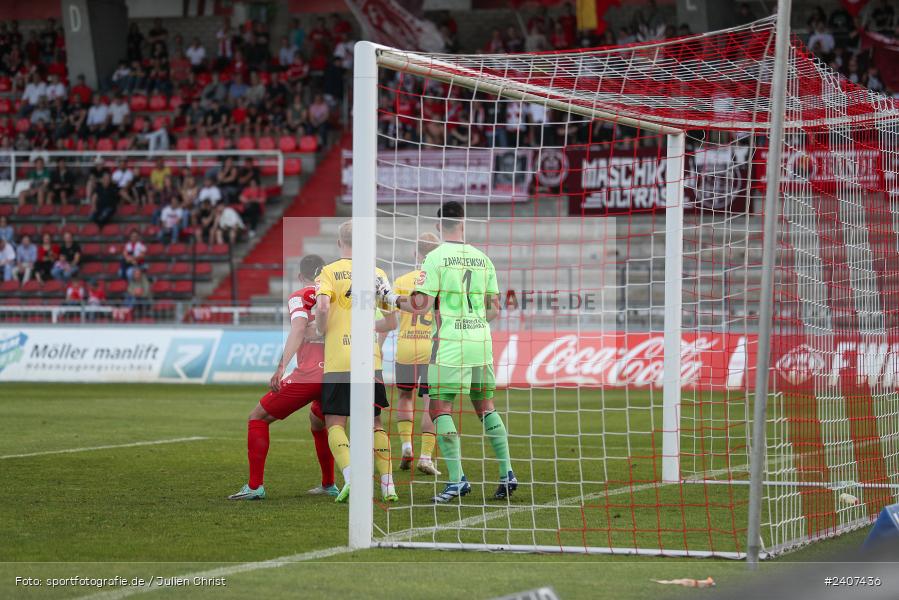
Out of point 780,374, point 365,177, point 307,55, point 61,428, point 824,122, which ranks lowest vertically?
point 61,428

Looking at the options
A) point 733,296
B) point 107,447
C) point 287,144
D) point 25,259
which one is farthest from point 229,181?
point 733,296

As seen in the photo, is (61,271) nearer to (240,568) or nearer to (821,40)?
(821,40)

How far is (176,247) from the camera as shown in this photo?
27.1 metres

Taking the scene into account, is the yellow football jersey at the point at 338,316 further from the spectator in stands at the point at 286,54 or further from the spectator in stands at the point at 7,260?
the spectator in stands at the point at 286,54

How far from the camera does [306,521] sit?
7703mm

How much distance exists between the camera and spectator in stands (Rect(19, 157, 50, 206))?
29141 millimetres

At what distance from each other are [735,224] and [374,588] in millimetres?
18128

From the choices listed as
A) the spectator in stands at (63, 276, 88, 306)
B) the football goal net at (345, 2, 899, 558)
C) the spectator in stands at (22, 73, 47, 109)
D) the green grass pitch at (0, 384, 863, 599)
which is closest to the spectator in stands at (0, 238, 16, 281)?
the spectator in stands at (63, 276, 88, 306)

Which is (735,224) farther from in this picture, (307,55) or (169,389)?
(307,55)

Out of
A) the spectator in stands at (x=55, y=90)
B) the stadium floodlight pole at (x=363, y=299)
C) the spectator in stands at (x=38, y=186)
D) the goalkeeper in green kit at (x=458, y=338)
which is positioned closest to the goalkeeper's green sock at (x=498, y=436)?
the goalkeeper in green kit at (x=458, y=338)

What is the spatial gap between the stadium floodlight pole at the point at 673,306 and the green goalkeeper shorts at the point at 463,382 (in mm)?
1722

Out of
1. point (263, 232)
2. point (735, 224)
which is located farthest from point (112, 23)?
point (735, 224)

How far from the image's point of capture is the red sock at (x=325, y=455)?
8.96m

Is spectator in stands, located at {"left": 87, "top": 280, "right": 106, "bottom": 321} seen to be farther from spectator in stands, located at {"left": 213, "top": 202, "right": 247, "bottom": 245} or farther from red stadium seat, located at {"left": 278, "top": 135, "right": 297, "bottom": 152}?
red stadium seat, located at {"left": 278, "top": 135, "right": 297, "bottom": 152}
